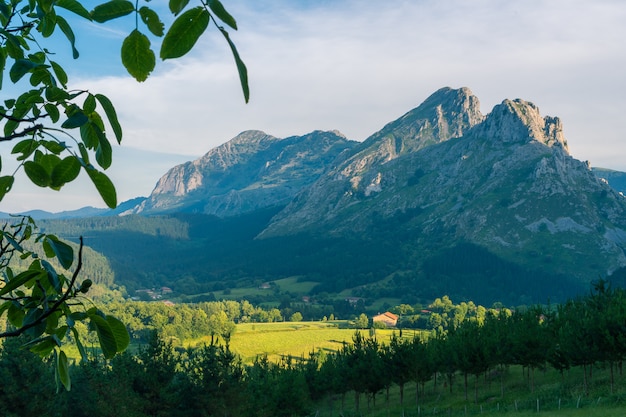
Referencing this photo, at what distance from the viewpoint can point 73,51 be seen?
228 centimetres

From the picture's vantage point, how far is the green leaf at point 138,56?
6.14 ft

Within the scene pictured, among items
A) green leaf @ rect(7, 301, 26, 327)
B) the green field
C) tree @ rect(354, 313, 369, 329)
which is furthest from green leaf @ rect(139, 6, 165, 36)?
tree @ rect(354, 313, 369, 329)

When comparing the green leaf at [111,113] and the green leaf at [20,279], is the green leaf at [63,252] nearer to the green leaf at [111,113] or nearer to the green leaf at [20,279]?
the green leaf at [20,279]

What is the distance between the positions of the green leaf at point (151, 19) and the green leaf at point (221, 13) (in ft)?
1.16

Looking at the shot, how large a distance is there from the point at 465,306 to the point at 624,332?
135 m

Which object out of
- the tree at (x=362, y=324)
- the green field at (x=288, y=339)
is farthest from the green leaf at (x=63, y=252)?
the tree at (x=362, y=324)

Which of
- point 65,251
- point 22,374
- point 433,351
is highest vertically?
point 65,251

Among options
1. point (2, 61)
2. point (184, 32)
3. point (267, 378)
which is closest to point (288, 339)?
point (267, 378)

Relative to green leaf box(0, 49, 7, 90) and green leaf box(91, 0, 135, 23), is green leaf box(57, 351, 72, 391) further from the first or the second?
green leaf box(91, 0, 135, 23)

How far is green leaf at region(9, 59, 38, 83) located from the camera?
2197 mm

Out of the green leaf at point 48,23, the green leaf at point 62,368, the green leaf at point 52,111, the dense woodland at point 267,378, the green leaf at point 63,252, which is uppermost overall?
→ the green leaf at point 48,23

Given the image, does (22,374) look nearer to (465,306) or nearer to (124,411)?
(124,411)

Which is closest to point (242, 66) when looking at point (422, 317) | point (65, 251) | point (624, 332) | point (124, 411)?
point (65, 251)

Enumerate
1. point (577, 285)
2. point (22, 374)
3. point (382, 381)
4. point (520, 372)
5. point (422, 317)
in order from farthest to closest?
point (577, 285) < point (422, 317) < point (520, 372) < point (382, 381) < point (22, 374)
